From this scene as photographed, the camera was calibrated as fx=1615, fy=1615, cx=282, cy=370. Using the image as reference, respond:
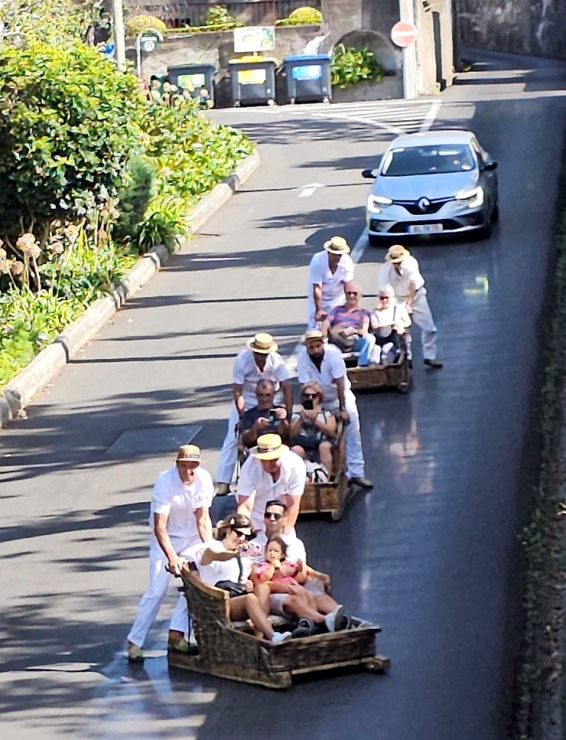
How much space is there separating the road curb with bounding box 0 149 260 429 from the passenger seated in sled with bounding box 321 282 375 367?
Result: 12.2 feet

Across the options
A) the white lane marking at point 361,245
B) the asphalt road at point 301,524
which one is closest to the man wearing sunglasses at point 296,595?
the asphalt road at point 301,524

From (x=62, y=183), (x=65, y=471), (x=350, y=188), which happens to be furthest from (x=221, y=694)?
(x=350, y=188)

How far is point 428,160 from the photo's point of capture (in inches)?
1037

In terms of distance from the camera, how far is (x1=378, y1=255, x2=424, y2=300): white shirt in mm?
17625

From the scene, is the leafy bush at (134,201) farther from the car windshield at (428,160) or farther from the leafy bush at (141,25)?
the leafy bush at (141,25)

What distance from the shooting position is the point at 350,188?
31.4 metres

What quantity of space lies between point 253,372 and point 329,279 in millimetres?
3590

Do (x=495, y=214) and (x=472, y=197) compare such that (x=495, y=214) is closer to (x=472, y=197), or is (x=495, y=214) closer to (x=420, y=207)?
(x=472, y=197)

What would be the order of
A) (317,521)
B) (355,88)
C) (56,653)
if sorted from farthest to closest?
(355,88)
(317,521)
(56,653)

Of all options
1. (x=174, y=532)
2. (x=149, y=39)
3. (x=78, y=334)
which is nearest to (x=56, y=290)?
(x=78, y=334)

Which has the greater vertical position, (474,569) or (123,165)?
(123,165)

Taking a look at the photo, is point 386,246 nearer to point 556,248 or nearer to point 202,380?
point 556,248

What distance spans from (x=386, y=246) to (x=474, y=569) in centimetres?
1361

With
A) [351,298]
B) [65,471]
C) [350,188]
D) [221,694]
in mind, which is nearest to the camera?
[221,694]
